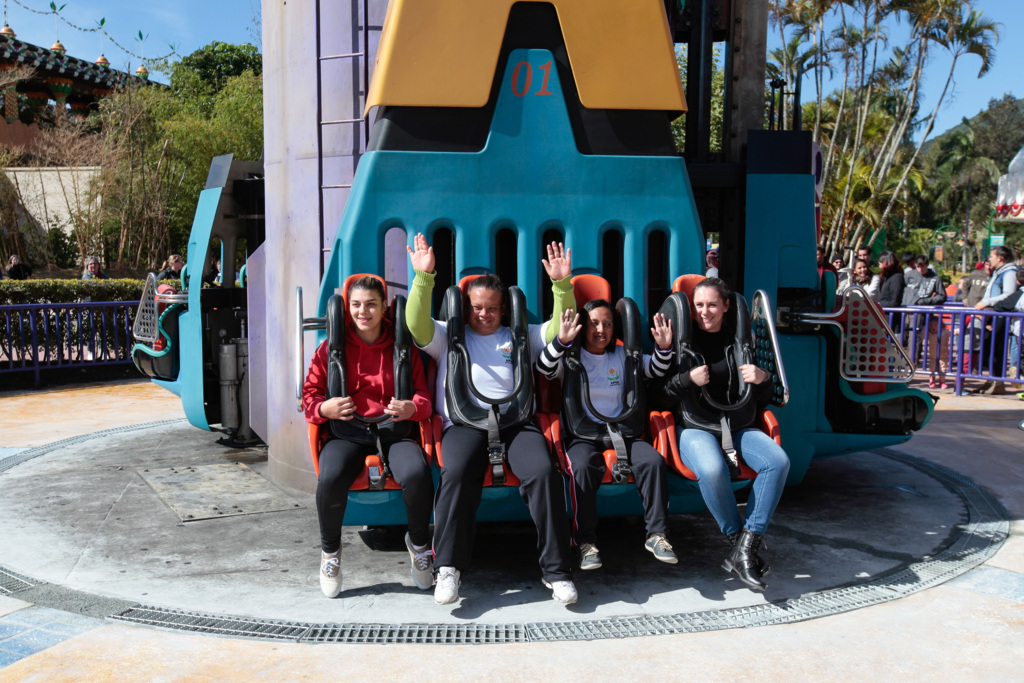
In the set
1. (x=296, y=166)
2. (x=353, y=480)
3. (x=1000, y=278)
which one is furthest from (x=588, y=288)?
(x=1000, y=278)

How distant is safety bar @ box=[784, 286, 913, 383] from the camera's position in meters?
5.36

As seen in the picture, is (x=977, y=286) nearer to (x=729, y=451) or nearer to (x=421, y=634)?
(x=729, y=451)

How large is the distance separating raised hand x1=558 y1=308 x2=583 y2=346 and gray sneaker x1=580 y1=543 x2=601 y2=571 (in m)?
0.98

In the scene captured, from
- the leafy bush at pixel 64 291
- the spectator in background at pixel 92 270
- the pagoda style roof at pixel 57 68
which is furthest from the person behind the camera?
→ the pagoda style roof at pixel 57 68

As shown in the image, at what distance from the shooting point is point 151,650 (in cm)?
343

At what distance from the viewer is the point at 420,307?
4.18 metres

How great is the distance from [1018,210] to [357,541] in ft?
53.2

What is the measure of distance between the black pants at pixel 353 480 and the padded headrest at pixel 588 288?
3.92 feet

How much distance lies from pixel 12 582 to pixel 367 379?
1.95 meters

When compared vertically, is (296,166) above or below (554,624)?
above

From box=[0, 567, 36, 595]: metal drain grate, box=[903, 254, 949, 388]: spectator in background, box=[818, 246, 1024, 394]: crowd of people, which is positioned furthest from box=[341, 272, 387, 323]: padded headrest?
box=[903, 254, 949, 388]: spectator in background

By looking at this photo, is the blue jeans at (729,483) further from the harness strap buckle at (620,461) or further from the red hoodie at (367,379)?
the red hoodie at (367,379)

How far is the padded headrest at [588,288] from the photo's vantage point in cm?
459

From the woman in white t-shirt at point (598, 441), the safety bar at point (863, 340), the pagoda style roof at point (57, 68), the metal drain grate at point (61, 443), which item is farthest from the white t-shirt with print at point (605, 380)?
the pagoda style roof at point (57, 68)
